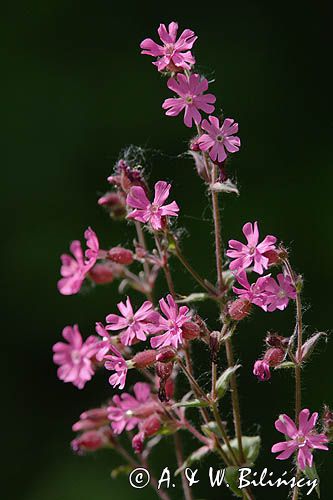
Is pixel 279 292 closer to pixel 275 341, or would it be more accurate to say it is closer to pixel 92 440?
pixel 275 341

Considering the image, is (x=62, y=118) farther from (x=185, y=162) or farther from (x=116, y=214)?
(x=116, y=214)

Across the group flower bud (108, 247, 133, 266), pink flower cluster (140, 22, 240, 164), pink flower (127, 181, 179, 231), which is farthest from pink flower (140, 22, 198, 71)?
flower bud (108, 247, 133, 266)

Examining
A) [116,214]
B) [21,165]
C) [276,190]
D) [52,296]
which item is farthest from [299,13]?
[116,214]

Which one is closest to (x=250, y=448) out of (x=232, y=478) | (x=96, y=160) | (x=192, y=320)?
(x=232, y=478)

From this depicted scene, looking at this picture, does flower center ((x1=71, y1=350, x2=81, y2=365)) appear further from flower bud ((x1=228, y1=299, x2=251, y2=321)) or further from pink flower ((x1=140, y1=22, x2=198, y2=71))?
pink flower ((x1=140, y1=22, x2=198, y2=71))

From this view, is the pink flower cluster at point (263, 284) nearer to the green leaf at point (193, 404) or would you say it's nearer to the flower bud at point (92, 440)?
the green leaf at point (193, 404)
